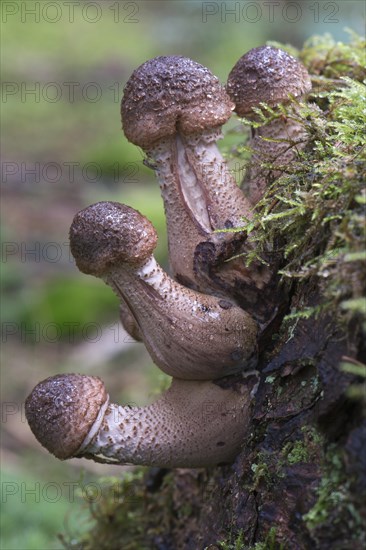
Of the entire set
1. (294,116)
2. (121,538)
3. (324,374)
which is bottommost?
(121,538)

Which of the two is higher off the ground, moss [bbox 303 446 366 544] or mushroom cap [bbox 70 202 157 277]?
mushroom cap [bbox 70 202 157 277]

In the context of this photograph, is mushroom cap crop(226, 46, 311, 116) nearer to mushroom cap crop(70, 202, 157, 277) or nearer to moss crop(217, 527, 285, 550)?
mushroom cap crop(70, 202, 157, 277)

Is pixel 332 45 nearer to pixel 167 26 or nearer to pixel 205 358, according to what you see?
pixel 205 358

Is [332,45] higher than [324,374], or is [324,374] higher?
[332,45]

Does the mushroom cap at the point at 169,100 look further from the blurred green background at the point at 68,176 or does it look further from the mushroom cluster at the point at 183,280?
the blurred green background at the point at 68,176

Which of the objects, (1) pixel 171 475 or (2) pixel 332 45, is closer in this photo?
(1) pixel 171 475

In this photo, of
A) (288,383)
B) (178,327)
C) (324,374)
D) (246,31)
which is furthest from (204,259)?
(246,31)

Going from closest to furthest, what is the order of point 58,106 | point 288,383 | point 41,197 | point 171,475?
point 288,383 → point 171,475 → point 41,197 → point 58,106

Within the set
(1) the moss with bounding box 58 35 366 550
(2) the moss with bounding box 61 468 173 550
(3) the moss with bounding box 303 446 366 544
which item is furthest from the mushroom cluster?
(2) the moss with bounding box 61 468 173 550
